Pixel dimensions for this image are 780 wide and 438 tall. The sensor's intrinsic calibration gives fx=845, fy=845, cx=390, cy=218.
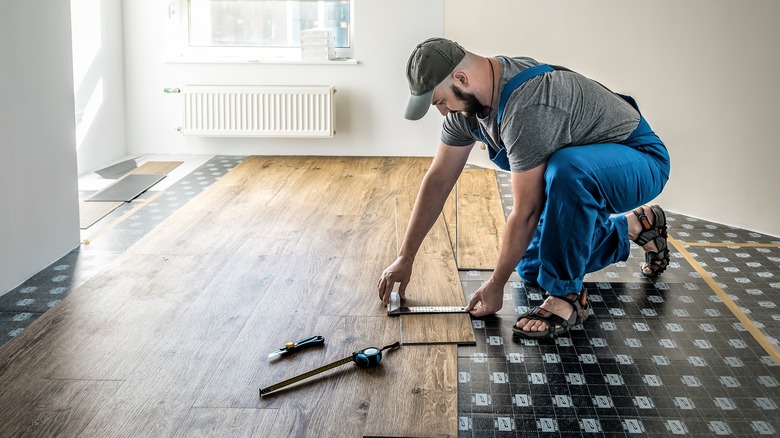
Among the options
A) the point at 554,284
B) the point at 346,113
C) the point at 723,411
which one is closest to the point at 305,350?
the point at 554,284

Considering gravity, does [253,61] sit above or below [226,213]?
above

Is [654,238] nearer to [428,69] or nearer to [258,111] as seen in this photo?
[428,69]

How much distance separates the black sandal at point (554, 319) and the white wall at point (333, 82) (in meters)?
3.30

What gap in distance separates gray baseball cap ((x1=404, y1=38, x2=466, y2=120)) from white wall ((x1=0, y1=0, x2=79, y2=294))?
1615 millimetres

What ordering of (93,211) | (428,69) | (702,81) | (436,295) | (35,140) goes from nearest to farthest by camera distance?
1. (428,69)
2. (436,295)
3. (35,140)
4. (702,81)
5. (93,211)

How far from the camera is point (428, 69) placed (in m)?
2.41

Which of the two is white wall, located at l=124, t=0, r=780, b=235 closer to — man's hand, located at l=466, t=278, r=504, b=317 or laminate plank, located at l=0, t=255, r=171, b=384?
man's hand, located at l=466, t=278, r=504, b=317

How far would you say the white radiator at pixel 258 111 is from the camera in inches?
229

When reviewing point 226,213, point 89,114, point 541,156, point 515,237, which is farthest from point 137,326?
point 89,114

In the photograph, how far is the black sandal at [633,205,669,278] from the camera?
322 cm

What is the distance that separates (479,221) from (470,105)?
1.52 meters

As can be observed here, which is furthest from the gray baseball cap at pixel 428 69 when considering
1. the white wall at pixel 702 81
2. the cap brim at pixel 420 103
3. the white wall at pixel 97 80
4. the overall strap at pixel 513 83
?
the white wall at pixel 97 80

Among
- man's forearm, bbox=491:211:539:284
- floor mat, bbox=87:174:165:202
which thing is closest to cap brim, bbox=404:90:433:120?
man's forearm, bbox=491:211:539:284

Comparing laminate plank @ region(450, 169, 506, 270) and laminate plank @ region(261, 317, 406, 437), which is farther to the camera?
laminate plank @ region(450, 169, 506, 270)
